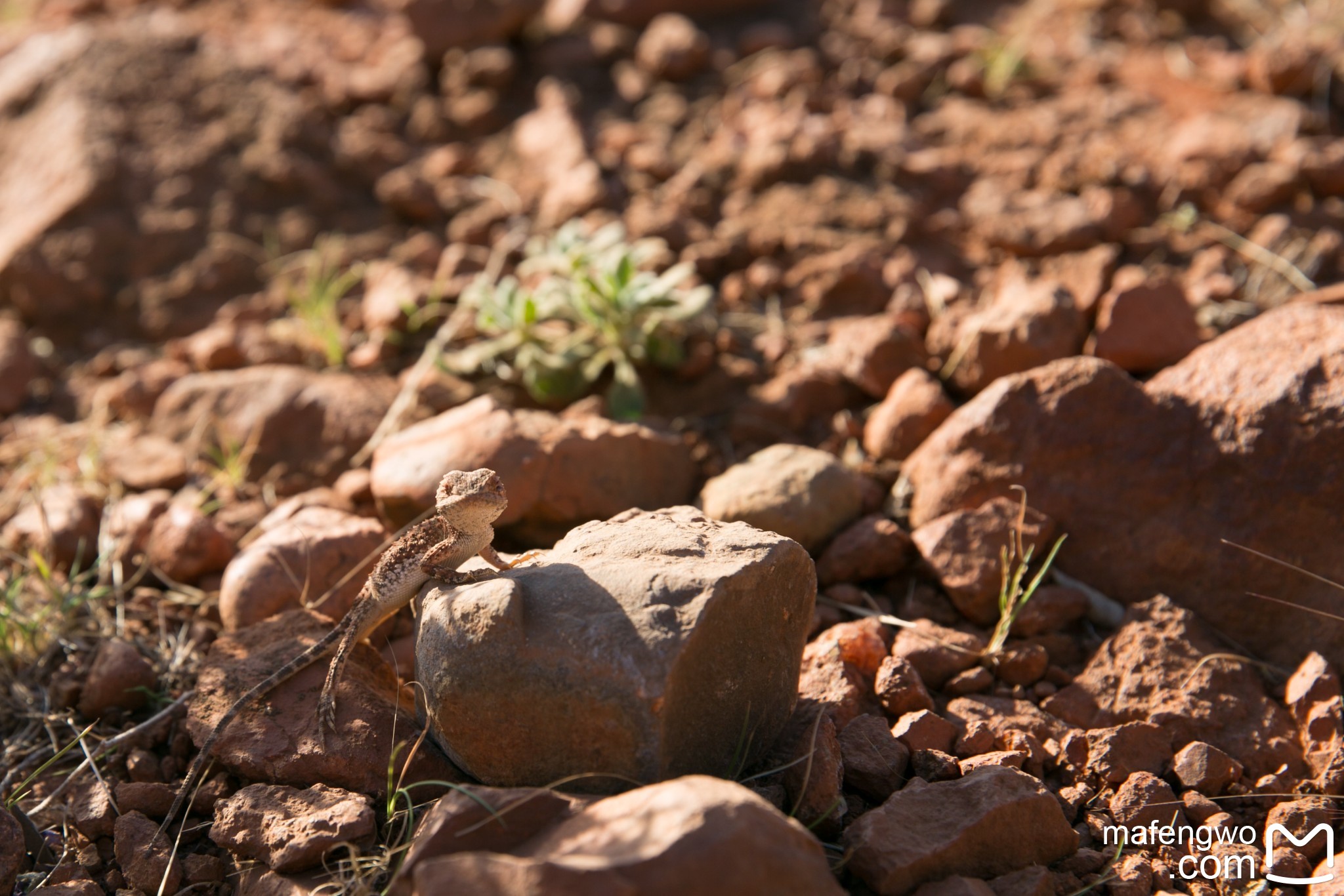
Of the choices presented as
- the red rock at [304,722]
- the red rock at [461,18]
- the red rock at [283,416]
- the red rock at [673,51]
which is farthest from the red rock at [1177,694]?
the red rock at [461,18]

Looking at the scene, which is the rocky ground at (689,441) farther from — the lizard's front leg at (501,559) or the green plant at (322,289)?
the lizard's front leg at (501,559)

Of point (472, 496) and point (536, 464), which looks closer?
point (472, 496)

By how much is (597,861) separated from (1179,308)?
3487 millimetres

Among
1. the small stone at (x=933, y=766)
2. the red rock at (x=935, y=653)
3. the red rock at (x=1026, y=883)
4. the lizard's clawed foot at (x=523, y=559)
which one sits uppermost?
the lizard's clawed foot at (x=523, y=559)

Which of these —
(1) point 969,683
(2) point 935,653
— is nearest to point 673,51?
(2) point 935,653

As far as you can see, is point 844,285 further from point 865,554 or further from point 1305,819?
point 1305,819

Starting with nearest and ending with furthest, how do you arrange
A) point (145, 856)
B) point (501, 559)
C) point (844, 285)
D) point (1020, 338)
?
point (145, 856) → point (501, 559) → point (1020, 338) → point (844, 285)

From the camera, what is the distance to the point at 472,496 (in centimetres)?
337

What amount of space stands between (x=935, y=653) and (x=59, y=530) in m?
3.67

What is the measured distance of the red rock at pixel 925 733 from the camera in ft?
10.4

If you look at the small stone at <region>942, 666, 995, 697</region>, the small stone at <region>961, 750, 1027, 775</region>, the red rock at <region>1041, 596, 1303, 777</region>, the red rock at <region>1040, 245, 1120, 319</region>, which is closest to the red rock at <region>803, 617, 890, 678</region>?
the small stone at <region>942, 666, 995, 697</region>

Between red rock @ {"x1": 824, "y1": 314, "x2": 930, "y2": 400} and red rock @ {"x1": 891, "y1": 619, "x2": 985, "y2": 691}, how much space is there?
145 centimetres

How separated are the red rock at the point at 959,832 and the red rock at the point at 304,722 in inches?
48.6

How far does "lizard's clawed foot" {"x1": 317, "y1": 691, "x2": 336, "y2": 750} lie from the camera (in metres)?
3.12
